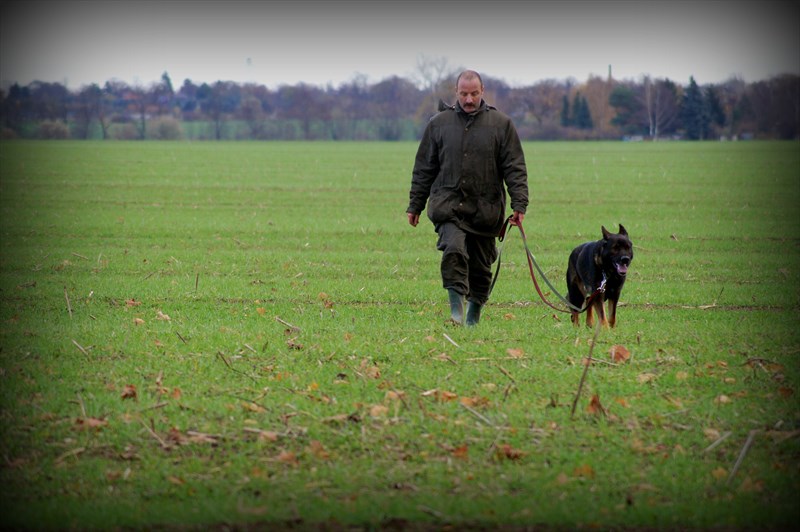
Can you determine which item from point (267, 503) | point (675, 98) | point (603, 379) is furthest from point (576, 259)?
point (675, 98)

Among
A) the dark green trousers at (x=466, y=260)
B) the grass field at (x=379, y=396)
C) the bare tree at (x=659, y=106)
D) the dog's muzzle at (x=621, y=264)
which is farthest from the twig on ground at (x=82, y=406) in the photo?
the bare tree at (x=659, y=106)

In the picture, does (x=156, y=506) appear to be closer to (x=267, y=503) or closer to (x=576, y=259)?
(x=267, y=503)

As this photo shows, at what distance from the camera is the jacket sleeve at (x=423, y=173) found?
10250mm

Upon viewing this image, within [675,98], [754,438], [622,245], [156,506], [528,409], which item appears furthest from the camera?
[675,98]

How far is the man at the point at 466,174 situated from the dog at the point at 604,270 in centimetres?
91

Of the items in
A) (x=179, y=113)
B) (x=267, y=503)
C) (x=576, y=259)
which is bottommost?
(x=267, y=503)

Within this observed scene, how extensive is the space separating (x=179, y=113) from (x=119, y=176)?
96031 millimetres

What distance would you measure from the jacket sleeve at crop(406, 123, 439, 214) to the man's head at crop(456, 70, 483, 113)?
1.76 feet

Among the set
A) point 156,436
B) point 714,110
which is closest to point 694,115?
point 714,110

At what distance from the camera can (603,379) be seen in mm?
7902

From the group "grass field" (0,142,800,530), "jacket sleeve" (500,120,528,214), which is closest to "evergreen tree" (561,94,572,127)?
"grass field" (0,142,800,530)

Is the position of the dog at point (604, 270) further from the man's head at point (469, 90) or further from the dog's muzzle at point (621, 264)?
the man's head at point (469, 90)

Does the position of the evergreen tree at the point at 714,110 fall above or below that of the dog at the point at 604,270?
above

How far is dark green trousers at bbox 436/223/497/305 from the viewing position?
10125 mm
